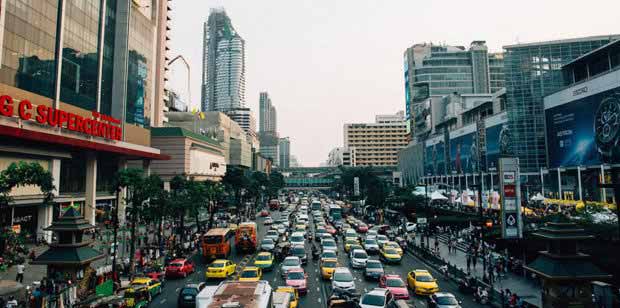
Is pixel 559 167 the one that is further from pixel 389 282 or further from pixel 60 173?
pixel 60 173

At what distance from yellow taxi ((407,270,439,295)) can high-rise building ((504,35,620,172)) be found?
225ft

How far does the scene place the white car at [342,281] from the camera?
25031 mm

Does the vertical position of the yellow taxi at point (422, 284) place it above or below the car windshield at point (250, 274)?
below

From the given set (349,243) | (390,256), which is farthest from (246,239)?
(390,256)

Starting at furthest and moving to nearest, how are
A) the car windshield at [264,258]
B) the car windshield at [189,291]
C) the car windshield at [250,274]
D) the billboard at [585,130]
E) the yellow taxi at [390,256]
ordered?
the billboard at [585,130] → the yellow taxi at [390,256] → the car windshield at [264,258] → the car windshield at [250,274] → the car windshield at [189,291]

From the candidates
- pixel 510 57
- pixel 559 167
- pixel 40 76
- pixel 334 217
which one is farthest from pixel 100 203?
pixel 510 57

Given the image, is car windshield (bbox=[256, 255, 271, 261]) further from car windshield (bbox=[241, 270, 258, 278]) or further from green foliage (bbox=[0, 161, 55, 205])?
green foliage (bbox=[0, 161, 55, 205])

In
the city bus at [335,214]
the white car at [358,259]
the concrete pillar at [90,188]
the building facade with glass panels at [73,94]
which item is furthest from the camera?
the city bus at [335,214]

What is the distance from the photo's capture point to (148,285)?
2558 cm

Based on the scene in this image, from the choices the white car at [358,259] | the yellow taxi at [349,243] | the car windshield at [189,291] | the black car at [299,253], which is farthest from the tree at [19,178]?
the yellow taxi at [349,243]

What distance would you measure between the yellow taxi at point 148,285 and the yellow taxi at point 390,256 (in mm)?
19617

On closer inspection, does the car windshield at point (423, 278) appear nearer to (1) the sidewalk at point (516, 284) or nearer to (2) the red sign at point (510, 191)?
(1) the sidewalk at point (516, 284)

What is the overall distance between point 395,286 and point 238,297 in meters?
14.2

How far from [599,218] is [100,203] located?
64.0m
